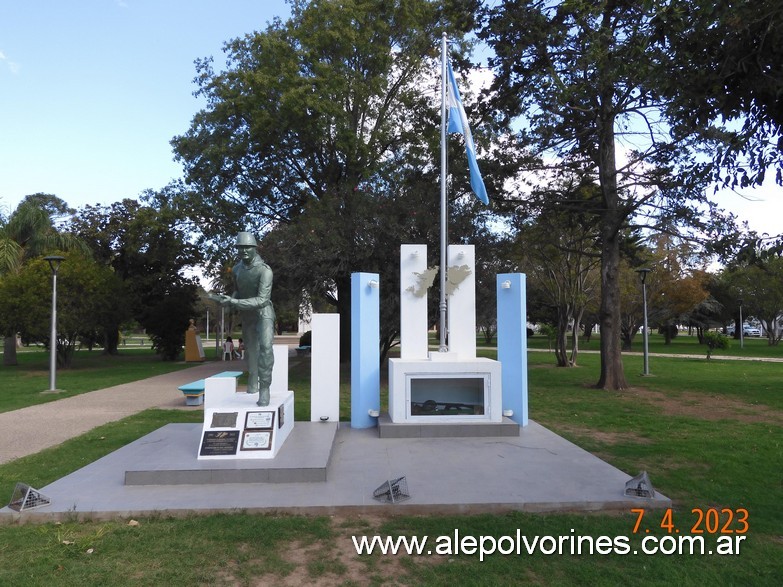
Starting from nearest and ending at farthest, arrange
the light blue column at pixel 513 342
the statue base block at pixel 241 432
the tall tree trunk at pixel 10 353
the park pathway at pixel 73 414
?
1. the statue base block at pixel 241 432
2. the park pathway at pixel 73 414
3. the light blue column at pixel 513 342
4. the tall tree trunk at pixel 10 353

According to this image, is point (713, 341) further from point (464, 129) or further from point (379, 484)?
point (379, 484)

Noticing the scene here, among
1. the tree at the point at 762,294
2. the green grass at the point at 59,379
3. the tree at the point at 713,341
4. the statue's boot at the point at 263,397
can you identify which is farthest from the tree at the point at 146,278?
the tree at the point at 762,294

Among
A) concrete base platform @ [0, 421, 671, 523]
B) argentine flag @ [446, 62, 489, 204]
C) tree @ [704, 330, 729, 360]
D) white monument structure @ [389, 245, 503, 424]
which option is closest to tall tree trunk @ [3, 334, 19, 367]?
concrete base platform @ [0, 421, 671, 523]

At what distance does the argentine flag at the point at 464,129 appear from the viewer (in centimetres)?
1014

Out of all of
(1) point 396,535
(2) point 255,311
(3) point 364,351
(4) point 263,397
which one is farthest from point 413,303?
(1) point 396,535

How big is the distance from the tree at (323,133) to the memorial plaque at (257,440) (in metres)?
10.0

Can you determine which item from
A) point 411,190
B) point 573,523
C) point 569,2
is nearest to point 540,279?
point 411,190

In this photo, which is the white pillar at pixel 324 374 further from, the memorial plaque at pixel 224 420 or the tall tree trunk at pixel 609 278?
the tall tree trunk at pixel 609 278

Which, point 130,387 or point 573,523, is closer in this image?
point 573,523

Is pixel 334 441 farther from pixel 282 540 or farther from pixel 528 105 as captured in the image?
pixel 528 105

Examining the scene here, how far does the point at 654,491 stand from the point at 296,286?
1328 cm

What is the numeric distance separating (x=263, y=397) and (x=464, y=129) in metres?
6.13

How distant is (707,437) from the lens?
921 centimetres

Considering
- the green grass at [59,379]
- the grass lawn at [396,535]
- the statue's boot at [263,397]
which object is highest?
the statue's boot at [263,397]
